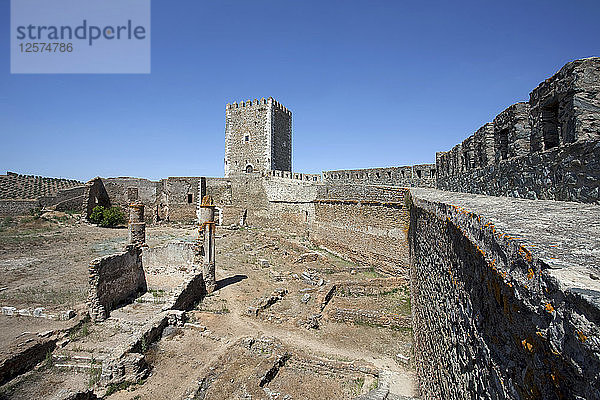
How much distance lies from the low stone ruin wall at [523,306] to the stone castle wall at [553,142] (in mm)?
651

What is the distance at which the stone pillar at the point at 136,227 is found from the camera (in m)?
11.7

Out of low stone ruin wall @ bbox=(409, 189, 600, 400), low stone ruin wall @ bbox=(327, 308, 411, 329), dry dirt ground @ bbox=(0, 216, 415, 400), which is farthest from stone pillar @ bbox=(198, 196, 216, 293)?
low stone ruin wall @ bbox=(409, 189, 600, 400)

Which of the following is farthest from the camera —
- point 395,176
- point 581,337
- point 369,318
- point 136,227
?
point 395,176

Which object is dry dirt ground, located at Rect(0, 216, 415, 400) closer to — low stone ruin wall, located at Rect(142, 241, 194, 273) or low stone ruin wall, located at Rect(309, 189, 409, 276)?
low stone ruin wall, located at Rect(309, 189, 409, 276)

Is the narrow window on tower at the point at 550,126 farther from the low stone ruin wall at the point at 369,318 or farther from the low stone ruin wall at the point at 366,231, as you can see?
the low stone ruin wall at the point at 366,231

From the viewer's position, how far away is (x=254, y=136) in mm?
31719

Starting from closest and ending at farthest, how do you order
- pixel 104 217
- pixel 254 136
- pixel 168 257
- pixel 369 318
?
pixel 369 318, pixel 168 257, pixel 104 217, pixel 254 136

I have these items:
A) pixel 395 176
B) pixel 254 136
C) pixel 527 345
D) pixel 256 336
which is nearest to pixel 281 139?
pixel 254 136

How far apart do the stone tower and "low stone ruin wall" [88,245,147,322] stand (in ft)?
64.1

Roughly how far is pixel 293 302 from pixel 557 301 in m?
10.2

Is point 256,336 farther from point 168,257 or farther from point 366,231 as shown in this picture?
point 366,231

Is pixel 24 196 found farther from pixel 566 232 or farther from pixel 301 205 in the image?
pixel 566 232

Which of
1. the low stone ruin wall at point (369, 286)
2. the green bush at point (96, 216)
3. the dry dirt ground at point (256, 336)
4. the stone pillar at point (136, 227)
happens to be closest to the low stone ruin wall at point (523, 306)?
the dry dirt ground at point (256, 336)

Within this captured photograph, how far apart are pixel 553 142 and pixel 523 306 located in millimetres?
3527
